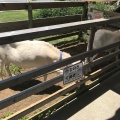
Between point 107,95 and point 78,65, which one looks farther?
point 107,95

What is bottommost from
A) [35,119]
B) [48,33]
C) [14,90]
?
[14,90]

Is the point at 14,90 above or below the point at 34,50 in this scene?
below

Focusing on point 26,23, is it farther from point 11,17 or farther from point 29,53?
point 11,17

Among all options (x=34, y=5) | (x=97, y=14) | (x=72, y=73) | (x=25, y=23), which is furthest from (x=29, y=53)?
(x=25, y=23)

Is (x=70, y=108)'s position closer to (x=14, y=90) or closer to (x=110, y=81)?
(x=110, y=81)

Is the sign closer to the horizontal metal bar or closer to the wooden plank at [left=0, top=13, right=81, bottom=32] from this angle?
the wooden plank at [left=0, top=13, right=81, bottom=32]

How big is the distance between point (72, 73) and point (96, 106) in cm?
92

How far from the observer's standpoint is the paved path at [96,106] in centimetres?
338

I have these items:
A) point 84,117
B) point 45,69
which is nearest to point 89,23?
point 45,69

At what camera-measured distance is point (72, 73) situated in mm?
3096

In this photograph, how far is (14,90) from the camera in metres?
4.73

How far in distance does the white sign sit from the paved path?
636 mm

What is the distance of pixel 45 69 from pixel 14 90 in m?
2.23

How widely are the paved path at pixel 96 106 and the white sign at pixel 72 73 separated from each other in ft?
2.09
